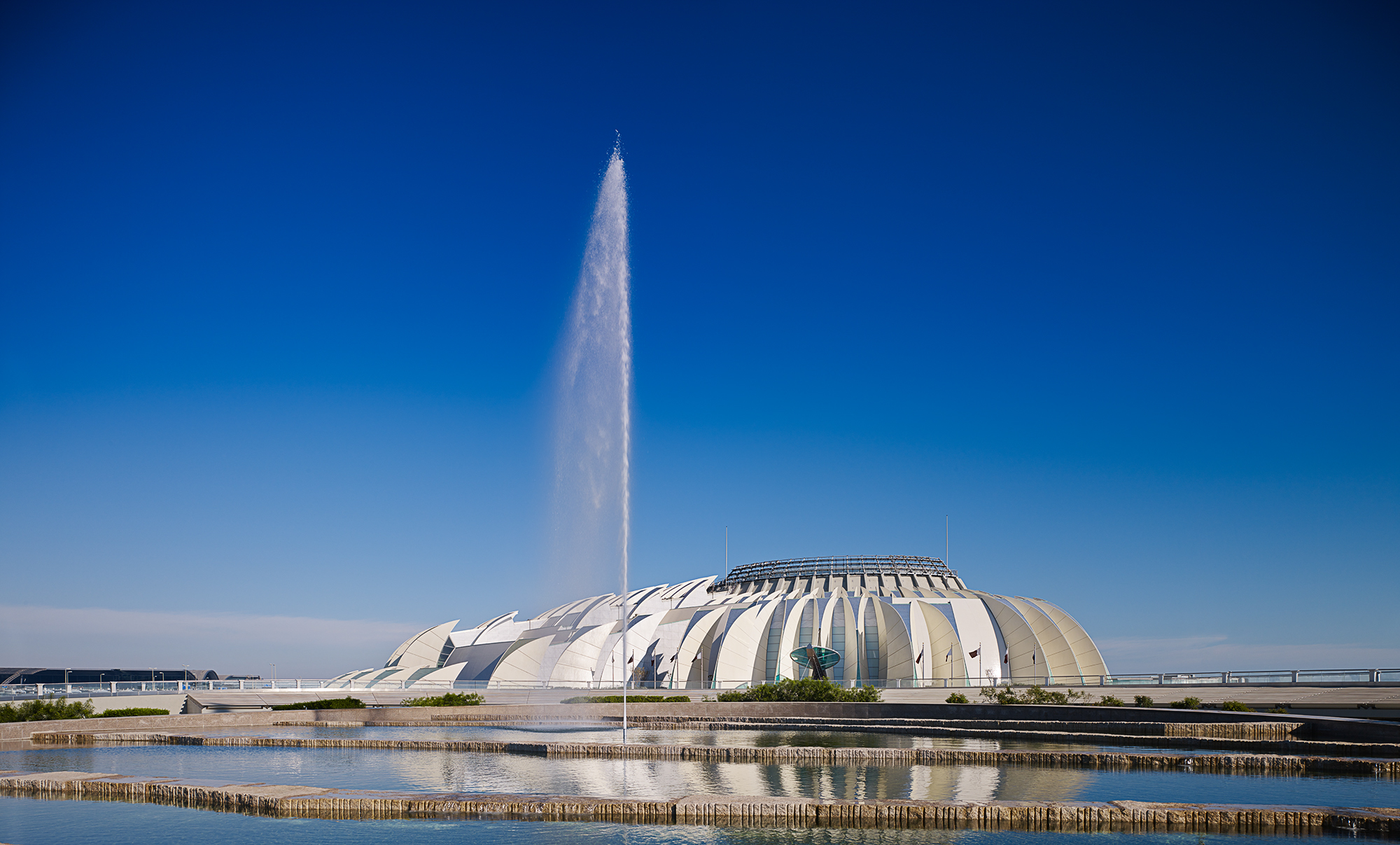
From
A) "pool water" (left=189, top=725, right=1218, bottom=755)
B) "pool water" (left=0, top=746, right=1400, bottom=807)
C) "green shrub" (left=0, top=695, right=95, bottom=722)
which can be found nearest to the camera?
"pool water" (left=0, top=746, right=1400, bottom=807)

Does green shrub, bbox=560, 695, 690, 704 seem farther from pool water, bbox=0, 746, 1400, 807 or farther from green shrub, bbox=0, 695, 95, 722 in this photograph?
green shrub, bbox=0, 695, 95, 722

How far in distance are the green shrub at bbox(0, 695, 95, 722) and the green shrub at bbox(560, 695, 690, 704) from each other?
1635 centimetres

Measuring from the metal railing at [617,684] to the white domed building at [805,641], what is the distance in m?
0.25

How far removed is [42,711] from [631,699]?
19.8 meters

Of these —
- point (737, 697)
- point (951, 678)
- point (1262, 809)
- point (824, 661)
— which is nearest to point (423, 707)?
point (737, 697)

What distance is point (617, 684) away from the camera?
163ft

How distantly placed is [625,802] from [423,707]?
2258 centimetres

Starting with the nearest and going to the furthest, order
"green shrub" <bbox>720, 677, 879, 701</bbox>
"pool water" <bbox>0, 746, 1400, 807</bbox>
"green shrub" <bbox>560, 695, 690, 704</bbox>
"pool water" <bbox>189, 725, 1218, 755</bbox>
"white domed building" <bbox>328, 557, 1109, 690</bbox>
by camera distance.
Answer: "pool water" <bbox>0, 746, 1400, 807</bbox> < "pool water" <bbox>189, 725, 1218, 755</bbox> < "green shrub" <bbox>720, 677, 879, 701</bbox> < "green shrub" <bbox>560, 695, 690, 704</bbox> < "white domed building" <bbox>328, 557, 1109, 690</bbox>

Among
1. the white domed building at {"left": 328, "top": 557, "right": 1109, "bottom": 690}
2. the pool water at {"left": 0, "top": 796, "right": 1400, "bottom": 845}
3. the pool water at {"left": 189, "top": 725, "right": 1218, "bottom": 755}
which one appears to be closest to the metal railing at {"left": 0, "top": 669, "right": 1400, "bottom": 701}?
the white domed building at {"left": 328, "top": 557, "right": 1109, "bottom": 690}

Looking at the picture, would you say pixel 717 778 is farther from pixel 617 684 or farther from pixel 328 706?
pixel 617 684

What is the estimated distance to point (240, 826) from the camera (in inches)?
486

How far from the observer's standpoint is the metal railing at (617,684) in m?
34.2

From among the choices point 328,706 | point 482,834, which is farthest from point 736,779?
point 328,706

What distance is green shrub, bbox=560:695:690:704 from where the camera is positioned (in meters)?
35.5
